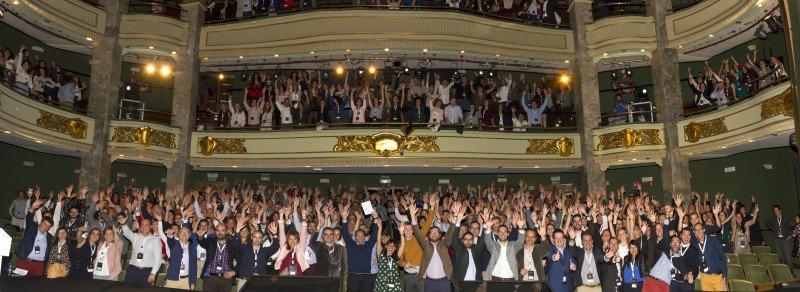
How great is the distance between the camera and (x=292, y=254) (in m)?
7.55

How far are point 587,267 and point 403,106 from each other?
931 cm

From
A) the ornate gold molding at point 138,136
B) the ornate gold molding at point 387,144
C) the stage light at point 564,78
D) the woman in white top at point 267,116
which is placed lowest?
the ornate gold molding at point 387,144

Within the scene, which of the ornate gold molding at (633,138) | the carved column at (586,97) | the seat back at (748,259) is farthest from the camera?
the carved column at (586,97)

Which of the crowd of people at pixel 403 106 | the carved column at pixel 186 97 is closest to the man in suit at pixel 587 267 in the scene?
the crowd of people at pixel 403 106

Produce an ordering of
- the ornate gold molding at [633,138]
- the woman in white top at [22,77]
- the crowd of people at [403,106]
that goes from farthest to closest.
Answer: the crowd of people at [403,106], the ornate gold molding at [633,138], the woman in white top at [22,77]

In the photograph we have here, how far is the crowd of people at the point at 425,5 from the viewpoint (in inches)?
640

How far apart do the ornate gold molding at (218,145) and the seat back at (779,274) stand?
11970mm

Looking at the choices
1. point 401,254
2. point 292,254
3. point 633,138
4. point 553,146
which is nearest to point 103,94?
point 292,254

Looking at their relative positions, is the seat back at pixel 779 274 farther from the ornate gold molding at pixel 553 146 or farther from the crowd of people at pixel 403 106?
the crowd of people at pixel 403 106

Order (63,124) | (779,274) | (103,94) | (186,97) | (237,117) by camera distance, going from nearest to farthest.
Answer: (779,274)
(63,124)
(103,94)
(186,97)
(237,117)

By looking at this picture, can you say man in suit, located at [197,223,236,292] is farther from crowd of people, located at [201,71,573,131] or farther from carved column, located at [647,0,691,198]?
carved column, located at [647,0,691,198]

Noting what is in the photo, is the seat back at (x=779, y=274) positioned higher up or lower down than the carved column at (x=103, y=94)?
lower down

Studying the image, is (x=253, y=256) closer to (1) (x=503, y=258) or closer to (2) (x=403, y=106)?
(1) (x=503, y=258)

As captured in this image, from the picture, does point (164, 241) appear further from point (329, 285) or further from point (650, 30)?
point (650, 30)
